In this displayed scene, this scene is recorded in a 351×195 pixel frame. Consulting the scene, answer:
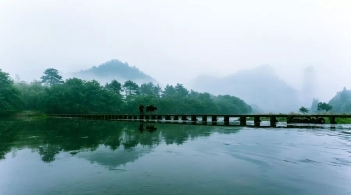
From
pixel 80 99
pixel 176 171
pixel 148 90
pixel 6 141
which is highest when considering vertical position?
pixel 148 90

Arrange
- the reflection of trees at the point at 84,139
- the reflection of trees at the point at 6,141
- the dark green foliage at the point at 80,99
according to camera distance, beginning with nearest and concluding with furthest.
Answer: the reflection of trees at the point at 6,141
the reflection of trees at the point at 84,139
the dark green foliage at the point at 80,99

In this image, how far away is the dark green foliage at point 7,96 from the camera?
7500cm

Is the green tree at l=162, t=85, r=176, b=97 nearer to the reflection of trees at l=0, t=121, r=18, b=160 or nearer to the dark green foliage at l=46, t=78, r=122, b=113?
the dark green foliage at l=46, t=78, r=122, b=113

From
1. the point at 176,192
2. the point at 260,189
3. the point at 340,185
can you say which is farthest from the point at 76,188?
the point at 340,185

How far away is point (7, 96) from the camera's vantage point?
256 ft

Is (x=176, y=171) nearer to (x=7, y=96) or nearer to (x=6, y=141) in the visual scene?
(x=6, y=141)

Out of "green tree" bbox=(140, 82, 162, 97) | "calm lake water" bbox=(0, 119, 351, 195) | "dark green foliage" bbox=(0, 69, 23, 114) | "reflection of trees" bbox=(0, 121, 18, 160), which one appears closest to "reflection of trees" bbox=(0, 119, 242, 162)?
"reflection of trees" bbox=(0, 121, 18, 160)

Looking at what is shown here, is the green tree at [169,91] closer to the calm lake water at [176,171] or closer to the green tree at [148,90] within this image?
the green tree at [148,90]

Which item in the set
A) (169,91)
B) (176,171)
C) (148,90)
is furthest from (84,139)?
(169,91)

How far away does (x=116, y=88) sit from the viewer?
13250 cm

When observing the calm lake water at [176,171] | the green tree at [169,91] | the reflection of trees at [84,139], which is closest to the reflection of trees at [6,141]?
the reflection of trees at [84,139]

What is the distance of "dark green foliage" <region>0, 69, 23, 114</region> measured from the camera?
75.0 meters

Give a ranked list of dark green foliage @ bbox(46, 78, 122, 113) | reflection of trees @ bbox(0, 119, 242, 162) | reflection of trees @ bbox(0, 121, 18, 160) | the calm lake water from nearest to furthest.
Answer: the calm lake water < reflection of trees @ bbox(0, 121, 18, 160) < reflection of trees @ bbox(0, 119, 242, 162) < dark green foliage @ bbox(46, 78, 122, 113)

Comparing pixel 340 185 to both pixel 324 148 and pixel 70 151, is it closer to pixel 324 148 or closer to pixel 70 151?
pixel 324 148
